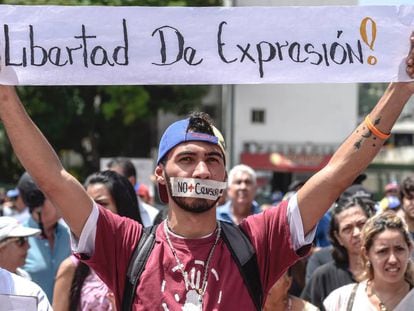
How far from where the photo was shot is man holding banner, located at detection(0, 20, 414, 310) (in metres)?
3.09

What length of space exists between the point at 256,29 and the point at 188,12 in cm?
28

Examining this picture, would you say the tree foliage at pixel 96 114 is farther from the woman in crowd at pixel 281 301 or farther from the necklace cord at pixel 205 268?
the necklace cord at pixel 205 268

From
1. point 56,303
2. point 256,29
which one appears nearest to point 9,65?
point 256,29

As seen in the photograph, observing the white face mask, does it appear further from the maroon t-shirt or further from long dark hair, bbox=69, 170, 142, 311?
long dark hair, bbox=69, 170, 142, 311

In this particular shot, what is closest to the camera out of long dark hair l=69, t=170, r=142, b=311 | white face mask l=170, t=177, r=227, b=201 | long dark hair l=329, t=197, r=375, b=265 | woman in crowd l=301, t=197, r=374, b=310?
white face mask l=170, t=177, r=227, b=201

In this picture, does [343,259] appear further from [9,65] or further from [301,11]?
[9,65]

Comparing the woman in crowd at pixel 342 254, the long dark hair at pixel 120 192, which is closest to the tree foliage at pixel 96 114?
the woman in crowd at pixel 342 254

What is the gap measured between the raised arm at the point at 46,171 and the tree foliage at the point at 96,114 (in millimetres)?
24661

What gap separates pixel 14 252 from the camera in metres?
5.07

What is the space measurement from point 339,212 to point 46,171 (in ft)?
9.46

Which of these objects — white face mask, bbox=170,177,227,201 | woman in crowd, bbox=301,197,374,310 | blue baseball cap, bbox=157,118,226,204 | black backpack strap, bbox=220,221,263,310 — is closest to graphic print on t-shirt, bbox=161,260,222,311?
black backpack strap, bbox=220,221,263,310

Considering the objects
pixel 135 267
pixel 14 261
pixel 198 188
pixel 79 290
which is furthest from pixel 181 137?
pixel 14 261

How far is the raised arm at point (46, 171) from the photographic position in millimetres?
3096

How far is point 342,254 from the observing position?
5.43m
